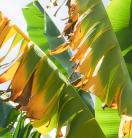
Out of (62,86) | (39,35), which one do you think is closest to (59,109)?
(62,86)

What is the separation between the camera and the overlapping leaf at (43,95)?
1618 mm

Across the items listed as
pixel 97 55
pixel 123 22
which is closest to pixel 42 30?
pixel 123 22

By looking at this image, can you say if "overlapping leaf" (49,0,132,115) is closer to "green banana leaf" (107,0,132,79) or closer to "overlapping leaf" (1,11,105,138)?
"overlapping leaf" (1,11,105,138)

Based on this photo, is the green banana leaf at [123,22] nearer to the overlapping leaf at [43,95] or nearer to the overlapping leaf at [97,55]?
the overlapping leaf at [97,55]

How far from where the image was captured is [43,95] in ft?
5.51

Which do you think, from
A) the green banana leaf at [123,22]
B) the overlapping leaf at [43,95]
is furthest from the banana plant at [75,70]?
the green banana leaf at [123,22]

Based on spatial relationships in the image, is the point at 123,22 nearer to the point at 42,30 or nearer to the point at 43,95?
the point at 43,95

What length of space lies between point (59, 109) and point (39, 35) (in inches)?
62.4

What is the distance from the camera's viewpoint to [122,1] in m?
2.27

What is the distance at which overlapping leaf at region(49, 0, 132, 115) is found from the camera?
64.8 inches

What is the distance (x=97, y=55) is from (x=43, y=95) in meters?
0.30

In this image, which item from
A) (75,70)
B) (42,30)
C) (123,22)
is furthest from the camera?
(42,30)

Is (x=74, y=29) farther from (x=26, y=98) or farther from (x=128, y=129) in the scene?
(x=128, y=129)

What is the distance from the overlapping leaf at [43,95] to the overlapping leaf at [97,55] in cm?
10
